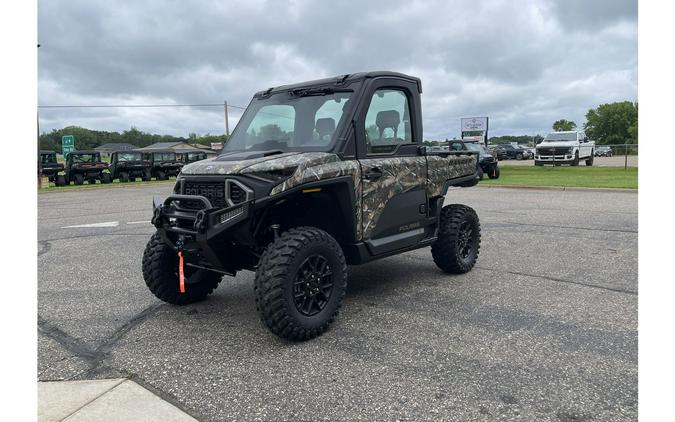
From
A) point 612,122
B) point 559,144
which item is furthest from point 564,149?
point 612,122

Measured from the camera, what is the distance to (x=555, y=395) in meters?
2.99

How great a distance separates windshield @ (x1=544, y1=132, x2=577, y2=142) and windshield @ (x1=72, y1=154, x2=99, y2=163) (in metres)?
27.8

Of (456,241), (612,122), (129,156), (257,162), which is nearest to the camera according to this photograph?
(257,162)

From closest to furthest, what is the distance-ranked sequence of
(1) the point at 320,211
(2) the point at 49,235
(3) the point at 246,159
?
(3) the point at 246,159, (1) the point at 320,211, (2) the point at 49,235

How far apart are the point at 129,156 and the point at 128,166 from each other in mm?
852

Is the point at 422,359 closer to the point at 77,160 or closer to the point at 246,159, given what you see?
the point at 246,159

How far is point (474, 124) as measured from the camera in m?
50.9

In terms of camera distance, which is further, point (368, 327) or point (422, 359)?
point (368, 327)

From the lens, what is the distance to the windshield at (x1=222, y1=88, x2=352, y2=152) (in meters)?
4.48

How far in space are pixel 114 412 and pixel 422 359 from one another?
200 cm

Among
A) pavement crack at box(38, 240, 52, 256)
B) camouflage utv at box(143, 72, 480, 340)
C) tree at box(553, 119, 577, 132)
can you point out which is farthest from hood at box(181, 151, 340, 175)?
tree at box(553, 119, 577, 132)

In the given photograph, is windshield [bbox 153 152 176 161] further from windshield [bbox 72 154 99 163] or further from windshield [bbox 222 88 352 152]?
windshield [bbox 222 88 352 152]

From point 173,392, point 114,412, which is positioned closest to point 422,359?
point 173,392

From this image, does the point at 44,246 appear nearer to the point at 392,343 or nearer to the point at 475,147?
the point at 392,343
